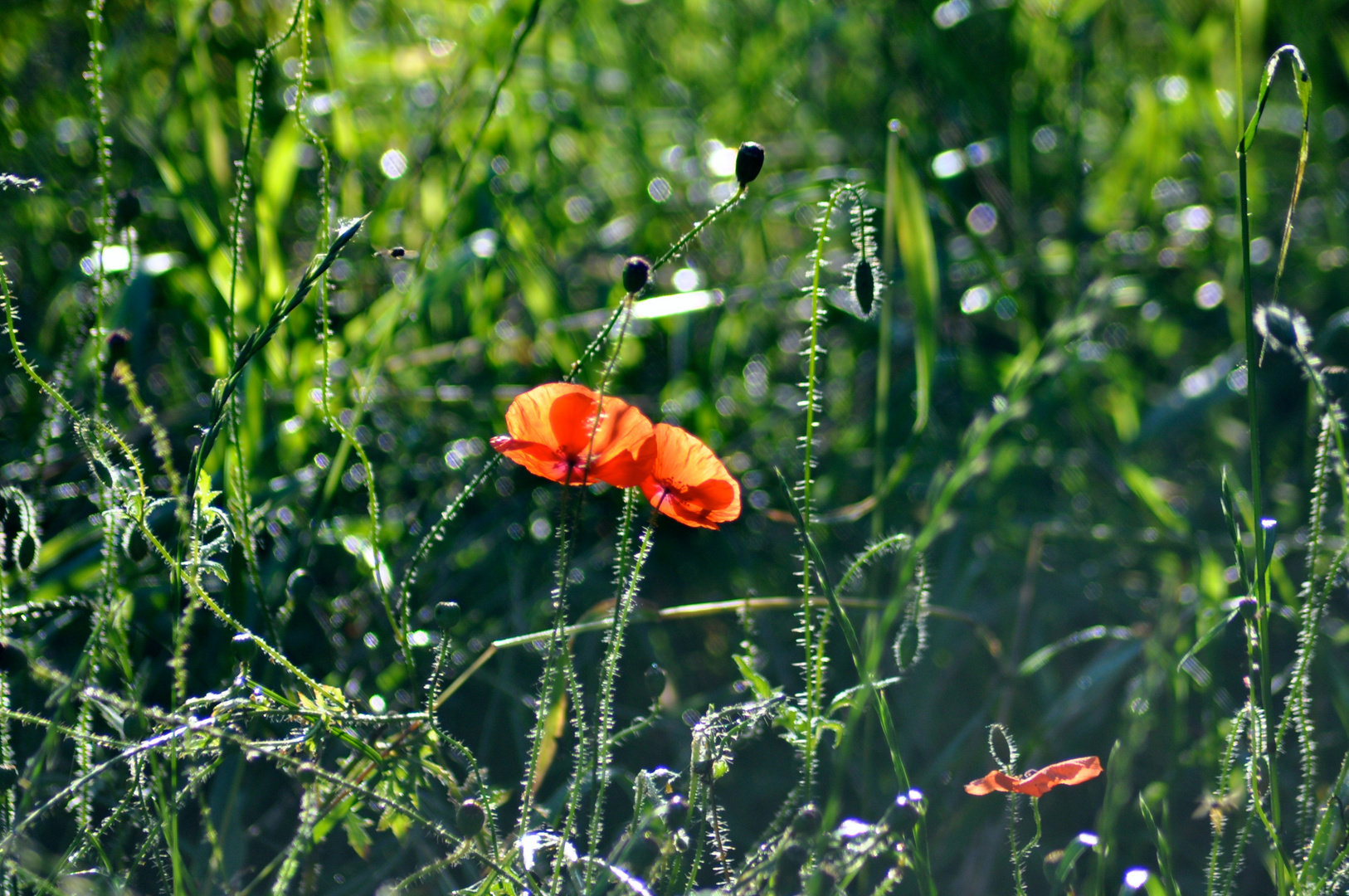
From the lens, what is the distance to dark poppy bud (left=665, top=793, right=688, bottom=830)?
94cm

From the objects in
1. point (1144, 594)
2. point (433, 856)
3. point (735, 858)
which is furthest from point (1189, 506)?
point (433, 856)

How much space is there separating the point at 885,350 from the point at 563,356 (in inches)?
22.9

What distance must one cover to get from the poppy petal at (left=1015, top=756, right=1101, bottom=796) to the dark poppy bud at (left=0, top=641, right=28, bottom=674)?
3.12 ft

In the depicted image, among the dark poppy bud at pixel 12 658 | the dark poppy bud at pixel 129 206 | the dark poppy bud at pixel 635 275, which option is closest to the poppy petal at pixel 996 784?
the dark poppy bud at pixel 635 275

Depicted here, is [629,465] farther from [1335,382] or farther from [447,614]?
[1335,382]

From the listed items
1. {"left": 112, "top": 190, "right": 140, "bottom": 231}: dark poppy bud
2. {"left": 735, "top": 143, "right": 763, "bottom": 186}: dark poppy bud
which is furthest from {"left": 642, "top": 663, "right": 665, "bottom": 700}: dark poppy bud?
{"left": 112, "top": 190, "right": 140, "bottom": 231}: dark poppy bud

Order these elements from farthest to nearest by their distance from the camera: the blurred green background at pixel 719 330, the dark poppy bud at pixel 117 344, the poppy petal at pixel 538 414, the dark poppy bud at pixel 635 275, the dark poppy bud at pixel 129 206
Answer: the blurred green background at pixel 719 330
the dark poppy bud at pixel 129 206
the dark poppy bud at pixel 117 344
the poppy petal at pixel 538 414
the dark poppy bud at pixel 635 275

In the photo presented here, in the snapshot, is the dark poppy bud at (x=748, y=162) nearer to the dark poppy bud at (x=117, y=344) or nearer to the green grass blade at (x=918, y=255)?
the green grass blade at (x=918, y=255)

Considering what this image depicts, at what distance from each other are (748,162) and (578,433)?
30cm

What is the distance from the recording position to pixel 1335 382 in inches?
45.1

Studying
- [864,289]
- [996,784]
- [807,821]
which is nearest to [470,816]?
[807,821]

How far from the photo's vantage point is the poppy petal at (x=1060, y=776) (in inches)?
37.3

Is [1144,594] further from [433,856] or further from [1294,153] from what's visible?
[1294,153]

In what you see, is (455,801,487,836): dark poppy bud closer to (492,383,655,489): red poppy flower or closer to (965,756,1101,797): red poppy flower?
(492,383,655,489): red poppy flower
